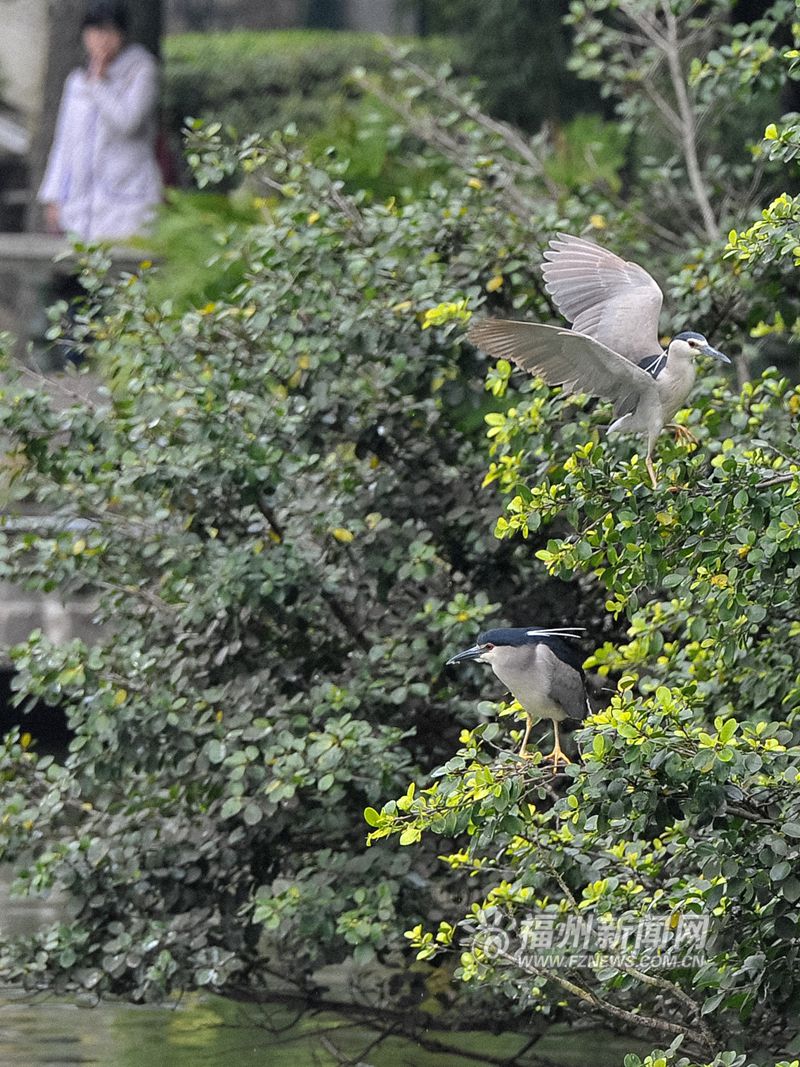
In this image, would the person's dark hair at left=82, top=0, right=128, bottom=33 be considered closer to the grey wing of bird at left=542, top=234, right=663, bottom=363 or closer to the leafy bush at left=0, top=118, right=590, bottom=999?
the leafy bush at left=0, top=118, right=590, bottom=999

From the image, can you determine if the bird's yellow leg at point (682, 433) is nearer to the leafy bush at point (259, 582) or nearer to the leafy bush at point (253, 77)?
the leafy bush at point (259, 582)

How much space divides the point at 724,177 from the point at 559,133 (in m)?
3.66

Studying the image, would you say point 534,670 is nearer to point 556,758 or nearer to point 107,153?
point 556,758

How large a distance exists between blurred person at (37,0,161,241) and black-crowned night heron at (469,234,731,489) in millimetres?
8848

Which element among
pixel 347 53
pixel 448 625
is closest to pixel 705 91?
pixel 448 625

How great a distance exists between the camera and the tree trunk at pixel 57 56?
607 inches

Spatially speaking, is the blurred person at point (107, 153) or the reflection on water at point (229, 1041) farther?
the blurred person at point (107, 153)

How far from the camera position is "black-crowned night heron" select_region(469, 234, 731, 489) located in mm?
4938

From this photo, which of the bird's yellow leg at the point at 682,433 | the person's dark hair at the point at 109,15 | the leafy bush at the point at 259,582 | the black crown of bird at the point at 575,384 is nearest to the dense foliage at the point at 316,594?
the leafy bush at the point at 259,582

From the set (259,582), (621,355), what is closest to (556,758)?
(621,355)

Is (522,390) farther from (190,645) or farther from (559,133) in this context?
(559,133)

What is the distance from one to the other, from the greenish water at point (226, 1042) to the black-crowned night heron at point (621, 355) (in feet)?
8.37

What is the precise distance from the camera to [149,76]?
567 inches

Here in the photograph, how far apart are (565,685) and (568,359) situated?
83 cm
